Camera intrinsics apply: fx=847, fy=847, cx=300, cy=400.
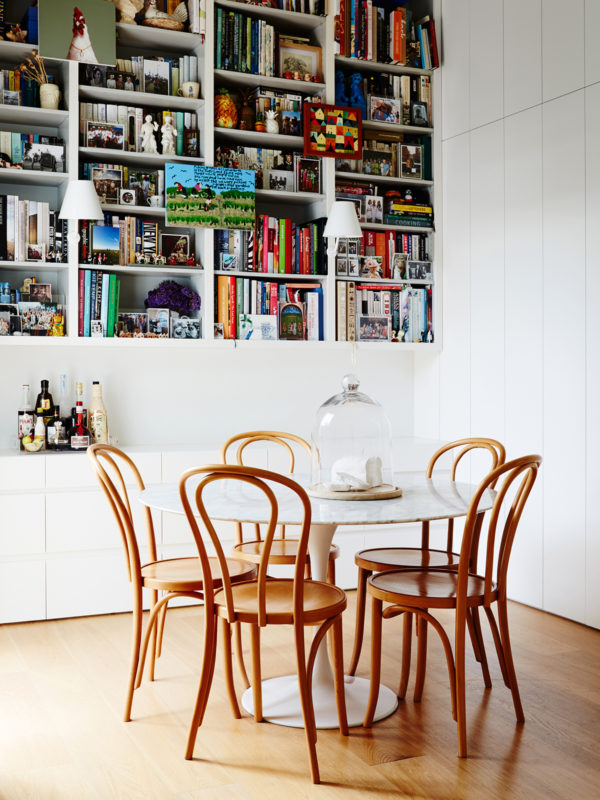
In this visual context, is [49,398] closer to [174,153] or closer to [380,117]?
[174,153]

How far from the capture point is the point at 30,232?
12.6ft

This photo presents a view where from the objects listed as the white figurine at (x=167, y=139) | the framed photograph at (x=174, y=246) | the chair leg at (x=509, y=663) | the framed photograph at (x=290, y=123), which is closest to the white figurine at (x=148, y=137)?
the white figurine at (x=167, y=139)

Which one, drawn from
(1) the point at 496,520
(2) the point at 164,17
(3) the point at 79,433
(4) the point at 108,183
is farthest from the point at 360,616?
(2) the point at 164,17

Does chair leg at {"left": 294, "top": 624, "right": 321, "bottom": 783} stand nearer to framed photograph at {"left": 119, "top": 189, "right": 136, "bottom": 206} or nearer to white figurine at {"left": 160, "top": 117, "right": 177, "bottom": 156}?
framed photograph at {"left": 119, "top": 189, "right": 136, "bottom": 206}

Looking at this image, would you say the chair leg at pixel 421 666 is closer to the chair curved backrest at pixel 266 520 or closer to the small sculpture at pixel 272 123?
the chair curved backrest at pixel 266 520

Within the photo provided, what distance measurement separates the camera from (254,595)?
2.50 meters

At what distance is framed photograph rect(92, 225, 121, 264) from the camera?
3.92m

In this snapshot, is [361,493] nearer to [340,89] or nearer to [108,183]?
[108,183]

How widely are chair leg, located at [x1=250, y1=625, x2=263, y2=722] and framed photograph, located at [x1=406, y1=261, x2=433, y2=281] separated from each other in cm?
253

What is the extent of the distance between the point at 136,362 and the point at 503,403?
185 centimetres

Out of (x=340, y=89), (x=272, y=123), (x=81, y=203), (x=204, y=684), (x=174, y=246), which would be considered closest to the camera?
(x=204, y=684)

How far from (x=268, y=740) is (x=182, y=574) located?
59cm

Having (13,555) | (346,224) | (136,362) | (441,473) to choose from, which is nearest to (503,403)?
(441,473)

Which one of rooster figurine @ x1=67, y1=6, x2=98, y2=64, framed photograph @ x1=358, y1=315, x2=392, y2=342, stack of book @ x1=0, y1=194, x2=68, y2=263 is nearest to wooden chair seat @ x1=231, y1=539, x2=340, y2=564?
framed photograph @ x1=358, y1=315, x2=392, y2=342
